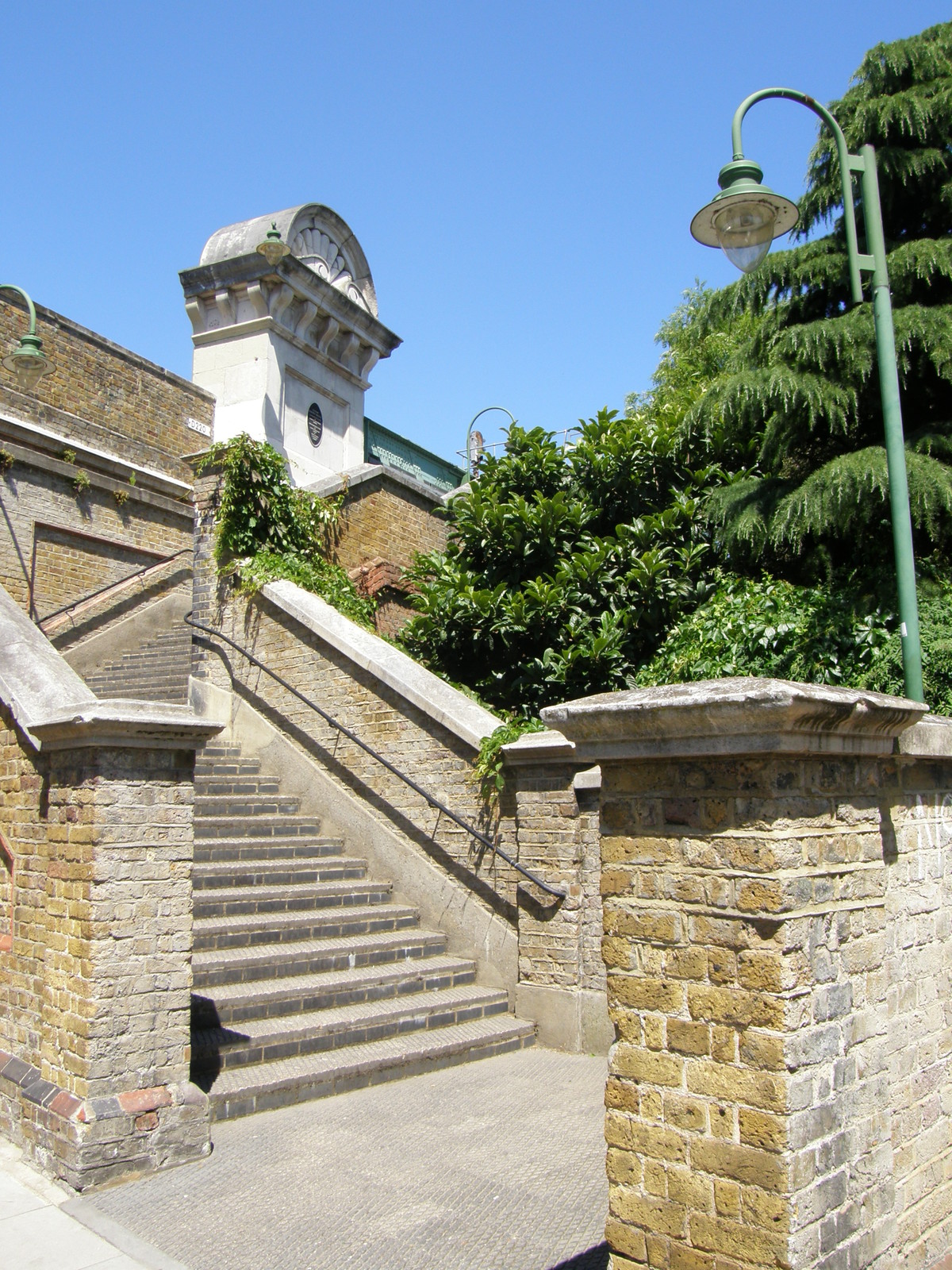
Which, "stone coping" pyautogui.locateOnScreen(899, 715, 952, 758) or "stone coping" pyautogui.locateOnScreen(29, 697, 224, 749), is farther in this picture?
"stone coping" pyautogui.locateOnScreen(29, 697, 224, 749)

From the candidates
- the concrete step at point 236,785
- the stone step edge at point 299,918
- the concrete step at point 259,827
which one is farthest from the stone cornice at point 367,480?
the stone step edge at point 299,918

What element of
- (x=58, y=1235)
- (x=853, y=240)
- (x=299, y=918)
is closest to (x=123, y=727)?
(x=58, y=1235)

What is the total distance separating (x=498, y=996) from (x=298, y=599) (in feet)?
14.6

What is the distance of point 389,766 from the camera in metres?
8.43

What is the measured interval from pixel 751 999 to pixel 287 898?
5.40m

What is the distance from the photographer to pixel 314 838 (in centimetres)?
→ 865

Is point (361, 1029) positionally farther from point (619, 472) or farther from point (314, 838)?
point (619, 472)

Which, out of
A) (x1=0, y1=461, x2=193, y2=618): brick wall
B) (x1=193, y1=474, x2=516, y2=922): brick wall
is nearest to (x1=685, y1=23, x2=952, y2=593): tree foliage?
(x1=193, y1=474, x2=516, y2=922): brick wall

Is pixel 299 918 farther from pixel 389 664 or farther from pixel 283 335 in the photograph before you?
pixel 283 335

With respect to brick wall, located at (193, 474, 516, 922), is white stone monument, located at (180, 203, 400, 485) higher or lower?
higher

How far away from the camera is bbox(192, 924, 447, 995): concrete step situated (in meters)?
6.47

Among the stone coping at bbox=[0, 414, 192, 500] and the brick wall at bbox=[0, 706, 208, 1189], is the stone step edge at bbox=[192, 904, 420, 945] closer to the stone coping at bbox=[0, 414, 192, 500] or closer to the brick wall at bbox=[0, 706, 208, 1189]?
the brick wall at bbox=[0, 706, 208, 1189]

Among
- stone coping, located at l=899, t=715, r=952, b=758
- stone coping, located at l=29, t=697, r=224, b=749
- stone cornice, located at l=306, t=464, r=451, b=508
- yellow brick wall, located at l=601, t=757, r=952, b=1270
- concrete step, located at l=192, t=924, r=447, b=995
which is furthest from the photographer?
stone cornice, located at l=306, t=464, r=451, b=508

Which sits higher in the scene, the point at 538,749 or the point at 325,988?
the point at 538,749
